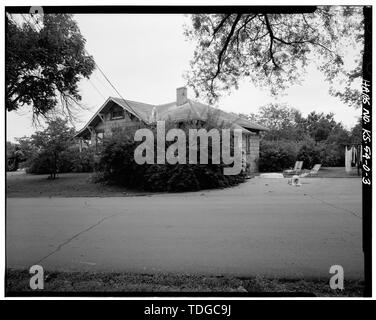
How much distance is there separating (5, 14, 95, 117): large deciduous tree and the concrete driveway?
6.46 feet

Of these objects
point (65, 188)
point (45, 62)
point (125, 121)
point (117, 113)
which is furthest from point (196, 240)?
point (117, 113)

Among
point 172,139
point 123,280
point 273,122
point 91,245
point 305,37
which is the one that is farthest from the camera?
point 273,122

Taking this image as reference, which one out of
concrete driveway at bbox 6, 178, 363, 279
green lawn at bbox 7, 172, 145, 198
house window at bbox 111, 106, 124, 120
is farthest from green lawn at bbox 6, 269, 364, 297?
house window at bbox 111, 106, 124, 120

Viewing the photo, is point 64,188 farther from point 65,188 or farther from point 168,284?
point 168,284

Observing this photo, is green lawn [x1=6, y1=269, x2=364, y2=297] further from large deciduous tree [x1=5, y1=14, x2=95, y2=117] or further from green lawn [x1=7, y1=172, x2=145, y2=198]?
green lawn [x1=7, y1=172, x2=145, y2=198]

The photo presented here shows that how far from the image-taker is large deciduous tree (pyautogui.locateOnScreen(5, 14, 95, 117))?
94.5 inches

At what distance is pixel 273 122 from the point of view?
36.3m

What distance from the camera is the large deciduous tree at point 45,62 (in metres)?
2.40

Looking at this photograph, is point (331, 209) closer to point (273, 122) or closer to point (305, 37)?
point (305, 37)

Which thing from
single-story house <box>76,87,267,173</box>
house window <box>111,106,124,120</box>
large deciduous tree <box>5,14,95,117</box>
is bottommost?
large deciduous tree <box>5,14,95,117</box>

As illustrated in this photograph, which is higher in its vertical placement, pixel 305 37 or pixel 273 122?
pixel 273 122

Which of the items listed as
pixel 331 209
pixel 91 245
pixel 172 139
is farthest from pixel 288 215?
pixel 172 139

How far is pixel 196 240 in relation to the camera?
13.3 feet
